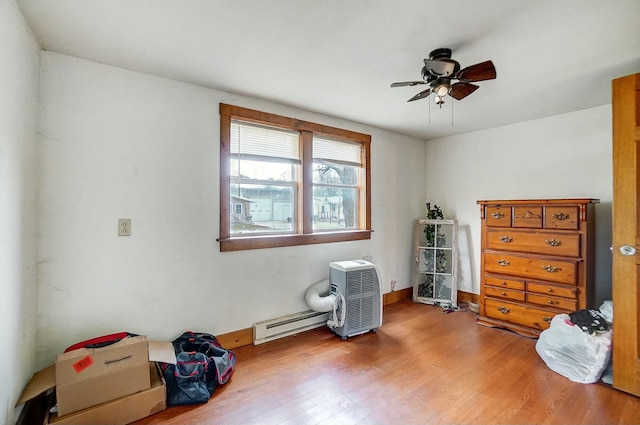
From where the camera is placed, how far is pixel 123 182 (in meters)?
2.23

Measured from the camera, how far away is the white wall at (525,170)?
3.02 metres

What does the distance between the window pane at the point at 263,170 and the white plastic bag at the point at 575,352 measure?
2.75 metres

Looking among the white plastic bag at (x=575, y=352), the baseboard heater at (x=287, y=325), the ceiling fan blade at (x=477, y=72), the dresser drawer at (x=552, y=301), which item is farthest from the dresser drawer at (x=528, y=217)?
the baseboard heater at (x=287, y=325)

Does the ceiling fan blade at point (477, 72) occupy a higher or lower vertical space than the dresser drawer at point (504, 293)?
higher

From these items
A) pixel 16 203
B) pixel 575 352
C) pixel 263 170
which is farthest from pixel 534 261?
pixel 16 203

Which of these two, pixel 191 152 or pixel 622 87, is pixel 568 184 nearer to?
pixel 622 87

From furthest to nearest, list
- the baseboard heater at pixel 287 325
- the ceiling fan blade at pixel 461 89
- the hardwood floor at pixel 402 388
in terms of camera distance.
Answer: the baseboard heater at pixel 287 325 < the ceiling fan blade at pixel 461 89 < the hardwood floor at pixel 402 388

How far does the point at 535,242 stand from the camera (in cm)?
297

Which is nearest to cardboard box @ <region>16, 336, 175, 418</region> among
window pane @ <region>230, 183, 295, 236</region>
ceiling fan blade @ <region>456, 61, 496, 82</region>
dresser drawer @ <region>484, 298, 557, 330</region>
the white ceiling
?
window pane @ <region>230, 183, 295, 236</region>

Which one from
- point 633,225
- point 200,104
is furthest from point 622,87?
point 200,104

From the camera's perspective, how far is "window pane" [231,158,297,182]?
111 inches

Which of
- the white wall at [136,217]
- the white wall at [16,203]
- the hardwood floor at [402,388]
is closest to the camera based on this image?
the white wall at [16,203]

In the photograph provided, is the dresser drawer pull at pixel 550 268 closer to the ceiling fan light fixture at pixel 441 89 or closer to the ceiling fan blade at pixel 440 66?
the ceiling fan light fixture at pixel 441 89

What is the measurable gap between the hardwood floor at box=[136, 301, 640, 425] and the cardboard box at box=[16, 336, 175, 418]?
0.25m
